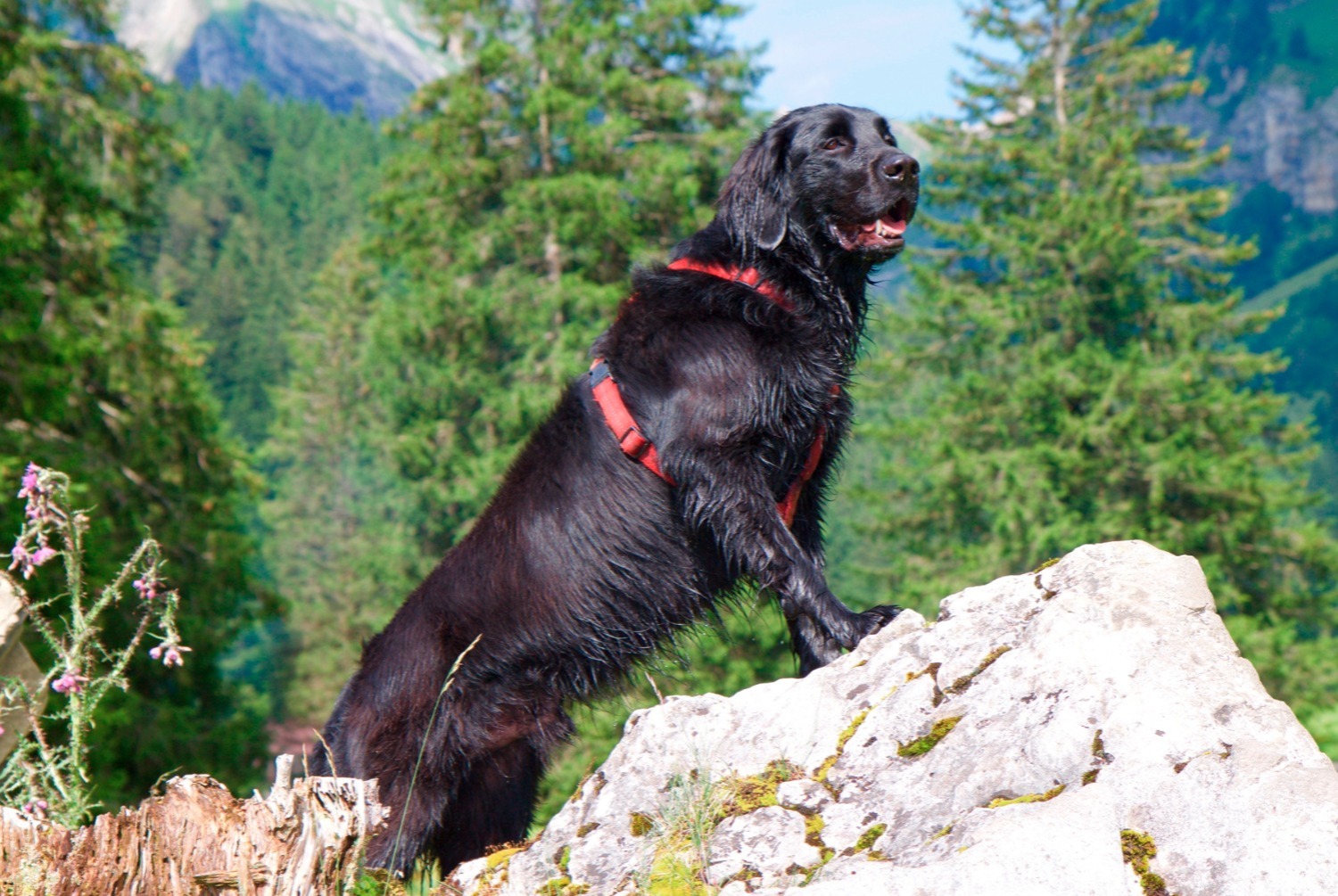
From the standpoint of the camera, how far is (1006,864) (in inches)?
70.8

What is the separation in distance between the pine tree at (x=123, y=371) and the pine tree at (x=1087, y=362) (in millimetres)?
11063

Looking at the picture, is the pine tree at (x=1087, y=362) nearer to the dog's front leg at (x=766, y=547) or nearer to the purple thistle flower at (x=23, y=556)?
the dog's front leg at (x=766, y=547)

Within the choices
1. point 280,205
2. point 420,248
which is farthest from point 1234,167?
point 420,248

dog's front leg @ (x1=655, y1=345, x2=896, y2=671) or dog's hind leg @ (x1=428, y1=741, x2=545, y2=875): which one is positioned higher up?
dog's front leg @ (x1=655, y1=345, x2=896, y2=671)

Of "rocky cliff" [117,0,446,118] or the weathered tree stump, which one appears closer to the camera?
the weathered tree stump

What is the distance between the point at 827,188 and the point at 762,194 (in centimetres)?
20

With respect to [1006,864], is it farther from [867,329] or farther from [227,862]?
[867,329]

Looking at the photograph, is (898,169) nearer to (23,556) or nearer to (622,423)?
(622,423)

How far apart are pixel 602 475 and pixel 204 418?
13.5 metres

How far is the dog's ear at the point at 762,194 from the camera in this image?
338cm

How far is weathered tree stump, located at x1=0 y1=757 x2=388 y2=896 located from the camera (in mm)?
2078

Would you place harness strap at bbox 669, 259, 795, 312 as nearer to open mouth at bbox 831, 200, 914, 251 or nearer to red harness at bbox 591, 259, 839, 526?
red harness at bbox 591, 259, 839, 526

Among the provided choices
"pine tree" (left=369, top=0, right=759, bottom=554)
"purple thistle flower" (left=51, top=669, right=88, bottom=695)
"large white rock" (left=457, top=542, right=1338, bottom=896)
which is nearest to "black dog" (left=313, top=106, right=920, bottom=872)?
"large white rock" (left=457, top=542, right=1338, bottom=896)

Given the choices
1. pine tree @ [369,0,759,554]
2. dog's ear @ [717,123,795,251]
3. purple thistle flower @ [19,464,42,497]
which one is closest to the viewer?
purple thistle flower @ [19,464,42,497]
